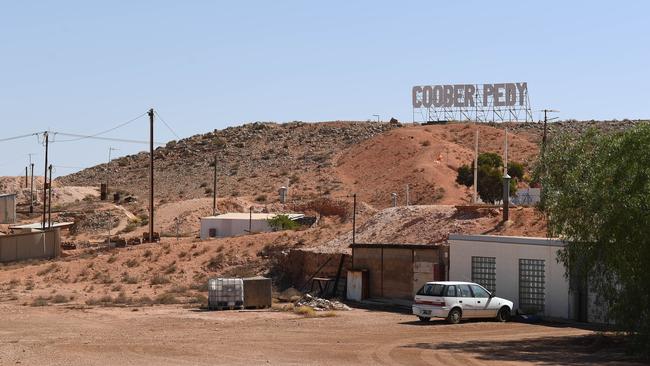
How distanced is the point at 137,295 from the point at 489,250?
21149mm

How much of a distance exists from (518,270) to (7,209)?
2632 inches

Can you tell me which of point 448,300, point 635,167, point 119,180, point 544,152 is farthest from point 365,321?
point 119,180

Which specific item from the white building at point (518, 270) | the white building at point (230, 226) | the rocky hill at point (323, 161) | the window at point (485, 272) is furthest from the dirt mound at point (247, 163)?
the window at point (485, 272)

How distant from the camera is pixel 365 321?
4038 cm

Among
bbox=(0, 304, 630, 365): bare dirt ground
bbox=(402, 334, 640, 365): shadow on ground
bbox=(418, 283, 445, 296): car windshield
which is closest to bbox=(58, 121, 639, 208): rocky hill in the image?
bbox=(418, 283, 445, 296): car windshield

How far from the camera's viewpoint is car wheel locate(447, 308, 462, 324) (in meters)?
38.3

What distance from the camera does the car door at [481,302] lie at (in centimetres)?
3906

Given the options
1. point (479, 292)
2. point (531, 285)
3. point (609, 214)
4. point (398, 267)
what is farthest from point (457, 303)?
point (609, 214)

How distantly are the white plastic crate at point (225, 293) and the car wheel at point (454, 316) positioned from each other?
11.8 meters

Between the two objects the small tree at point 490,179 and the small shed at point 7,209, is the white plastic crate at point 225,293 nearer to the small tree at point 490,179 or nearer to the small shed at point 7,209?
the small tree at point 490,179

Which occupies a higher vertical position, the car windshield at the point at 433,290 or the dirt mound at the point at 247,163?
the dirt mound at the point at 247,163

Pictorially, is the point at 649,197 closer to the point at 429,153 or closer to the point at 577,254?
the point at 577,254

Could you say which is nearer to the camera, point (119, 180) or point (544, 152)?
point (544, 152)

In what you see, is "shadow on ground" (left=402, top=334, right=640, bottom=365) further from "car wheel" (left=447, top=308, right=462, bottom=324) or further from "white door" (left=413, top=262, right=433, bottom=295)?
"white door" (left=413, top=262, right=433, bottom=295)
